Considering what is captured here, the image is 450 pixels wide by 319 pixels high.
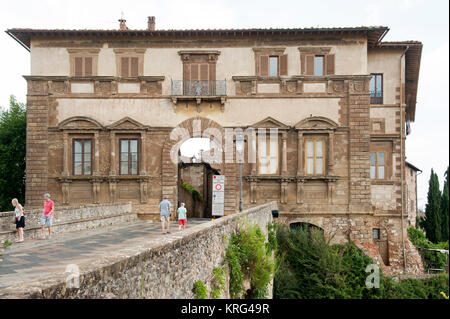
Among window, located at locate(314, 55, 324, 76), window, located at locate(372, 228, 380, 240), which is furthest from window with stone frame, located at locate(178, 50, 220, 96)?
window, located at locate(372, 228, 380, 240)

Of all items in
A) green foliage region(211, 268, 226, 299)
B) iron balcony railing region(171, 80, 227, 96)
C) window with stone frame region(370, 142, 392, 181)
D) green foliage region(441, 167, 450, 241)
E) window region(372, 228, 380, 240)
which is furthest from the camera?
green foliage region(441, 167, 450, 241)

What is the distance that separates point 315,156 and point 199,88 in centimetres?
748

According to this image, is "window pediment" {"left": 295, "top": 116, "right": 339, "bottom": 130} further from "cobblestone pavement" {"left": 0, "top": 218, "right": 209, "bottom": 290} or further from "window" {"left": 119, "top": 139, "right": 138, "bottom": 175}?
"cobblestone pavement" {"left": 0, "top": 218, "right": 209, "bottom": 290}

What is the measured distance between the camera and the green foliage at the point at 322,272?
17.8 meters

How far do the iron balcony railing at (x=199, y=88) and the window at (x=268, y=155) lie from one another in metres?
3.57

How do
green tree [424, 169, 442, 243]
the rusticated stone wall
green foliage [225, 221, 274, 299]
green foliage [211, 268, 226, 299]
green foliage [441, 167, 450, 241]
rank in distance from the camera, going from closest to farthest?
Answer: the rusticated stone wall
green foliage [211, 268, 226, 299]
green foliage [225, 221, 274, 299]
green foliage [441, 167, 450, 241]
green tree [424, 169, 442, 243]

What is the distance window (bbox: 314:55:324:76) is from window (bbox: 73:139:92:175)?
1332 cm

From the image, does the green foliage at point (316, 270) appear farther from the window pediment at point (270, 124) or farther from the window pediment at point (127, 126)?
the window pediment at point (127, 126)

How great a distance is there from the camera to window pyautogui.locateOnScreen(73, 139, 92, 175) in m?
21.9

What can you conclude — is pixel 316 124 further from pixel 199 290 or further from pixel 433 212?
pixel 433 212

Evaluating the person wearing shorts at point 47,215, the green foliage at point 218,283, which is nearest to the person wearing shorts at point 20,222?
the person wearing shorts at point 47,215

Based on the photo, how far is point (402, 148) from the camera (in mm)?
23641
